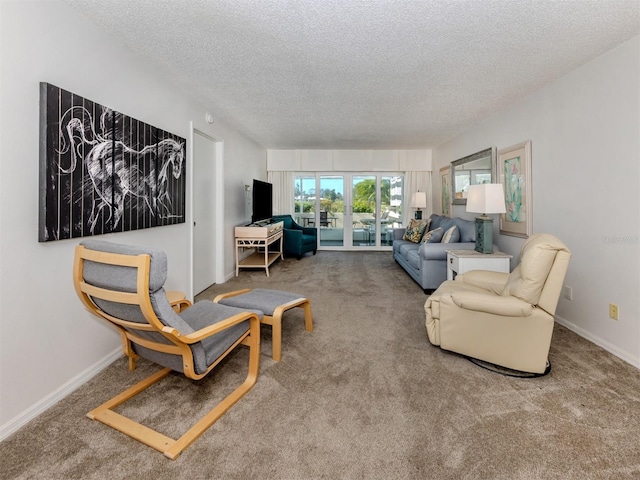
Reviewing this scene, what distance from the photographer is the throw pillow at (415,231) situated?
5317mm

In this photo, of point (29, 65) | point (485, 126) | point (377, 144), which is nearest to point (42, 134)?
point (29, 65)

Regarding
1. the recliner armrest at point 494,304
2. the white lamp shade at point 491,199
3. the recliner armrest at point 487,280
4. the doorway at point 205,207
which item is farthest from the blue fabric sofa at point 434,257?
the doorway at point 205,207

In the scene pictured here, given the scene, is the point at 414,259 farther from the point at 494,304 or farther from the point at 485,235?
the point at 494,304

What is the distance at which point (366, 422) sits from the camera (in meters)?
1.55

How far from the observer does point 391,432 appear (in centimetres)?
148

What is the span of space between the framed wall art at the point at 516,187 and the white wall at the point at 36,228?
3855 millimetres

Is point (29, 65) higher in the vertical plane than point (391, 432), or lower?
higher

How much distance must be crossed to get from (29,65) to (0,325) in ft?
4.28

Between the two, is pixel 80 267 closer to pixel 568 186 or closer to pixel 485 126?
pixel 568 186

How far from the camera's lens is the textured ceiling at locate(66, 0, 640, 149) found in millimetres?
1855

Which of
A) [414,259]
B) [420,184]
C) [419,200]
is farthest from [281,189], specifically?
[414,259]

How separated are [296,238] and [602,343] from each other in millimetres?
4627

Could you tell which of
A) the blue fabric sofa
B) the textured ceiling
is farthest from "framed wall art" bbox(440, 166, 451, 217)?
the textured ceiling

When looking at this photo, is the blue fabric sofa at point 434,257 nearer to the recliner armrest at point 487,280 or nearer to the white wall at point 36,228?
the recliner armrest at point 487,280
